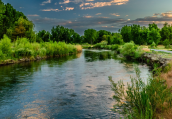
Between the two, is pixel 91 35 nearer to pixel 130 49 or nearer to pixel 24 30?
pixel 24 30

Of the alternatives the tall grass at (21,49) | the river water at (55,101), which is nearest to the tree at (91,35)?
the tall grass at (21,49)

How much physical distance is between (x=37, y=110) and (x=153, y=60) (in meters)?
21.1

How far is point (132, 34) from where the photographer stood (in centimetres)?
8500

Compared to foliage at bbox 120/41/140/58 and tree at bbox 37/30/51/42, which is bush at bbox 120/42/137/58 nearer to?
foliage at bbox 120/41/140/58

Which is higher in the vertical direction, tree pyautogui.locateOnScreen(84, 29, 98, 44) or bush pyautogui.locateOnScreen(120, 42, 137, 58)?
tree pyautogui.locateOnScreen(84, 29, 98, 44)

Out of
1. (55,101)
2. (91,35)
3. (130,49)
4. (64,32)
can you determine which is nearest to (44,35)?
(64,32)

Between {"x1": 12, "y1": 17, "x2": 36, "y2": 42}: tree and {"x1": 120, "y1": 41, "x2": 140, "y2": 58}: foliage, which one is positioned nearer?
{"x1": 120, "y1": 41, "x2": 140, "y2": 58}: foliage

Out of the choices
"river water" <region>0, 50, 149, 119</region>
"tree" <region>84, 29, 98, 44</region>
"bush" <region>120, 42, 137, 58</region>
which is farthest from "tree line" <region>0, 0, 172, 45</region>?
"river water" <region>0, 50, 149, 119</region>

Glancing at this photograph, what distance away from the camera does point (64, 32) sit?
121812 mm

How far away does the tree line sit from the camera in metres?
54.4

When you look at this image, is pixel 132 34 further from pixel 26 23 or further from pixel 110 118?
pixel 110 118

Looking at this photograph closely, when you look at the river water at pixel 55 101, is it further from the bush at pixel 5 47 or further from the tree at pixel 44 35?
the tree at pixel 44 35

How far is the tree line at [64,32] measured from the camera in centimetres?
5442

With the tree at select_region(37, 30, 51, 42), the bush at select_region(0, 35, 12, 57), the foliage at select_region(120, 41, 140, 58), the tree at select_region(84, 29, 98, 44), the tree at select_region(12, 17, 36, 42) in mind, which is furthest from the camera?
the tree at select_region(84, 29, 98, 44)
